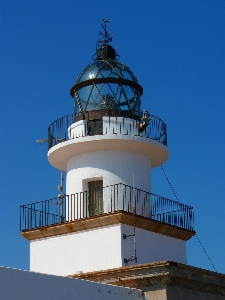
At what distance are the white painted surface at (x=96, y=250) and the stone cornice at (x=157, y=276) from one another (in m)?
2.04

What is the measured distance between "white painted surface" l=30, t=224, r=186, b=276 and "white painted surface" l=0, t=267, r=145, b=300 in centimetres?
298

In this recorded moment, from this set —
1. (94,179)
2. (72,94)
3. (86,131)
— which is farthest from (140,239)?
(72,94)

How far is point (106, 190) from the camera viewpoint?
14148 millimetres

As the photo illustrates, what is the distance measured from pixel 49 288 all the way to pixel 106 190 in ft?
18.6

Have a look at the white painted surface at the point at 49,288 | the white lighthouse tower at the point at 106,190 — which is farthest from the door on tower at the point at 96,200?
the white painted surface at the point at 49,288

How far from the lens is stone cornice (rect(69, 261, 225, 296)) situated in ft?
33.5

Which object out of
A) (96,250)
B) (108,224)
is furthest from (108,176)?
(96,250)

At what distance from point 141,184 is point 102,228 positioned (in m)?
1.64

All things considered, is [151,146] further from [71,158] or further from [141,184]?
[71,158]

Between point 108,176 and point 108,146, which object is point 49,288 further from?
point 108,146

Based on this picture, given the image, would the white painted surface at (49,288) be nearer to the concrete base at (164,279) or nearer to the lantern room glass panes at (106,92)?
the concrete base at (164,279)

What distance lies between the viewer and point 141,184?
14516mm

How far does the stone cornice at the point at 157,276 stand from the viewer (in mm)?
10203

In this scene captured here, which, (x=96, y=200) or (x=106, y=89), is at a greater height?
(x=106, y=89)
